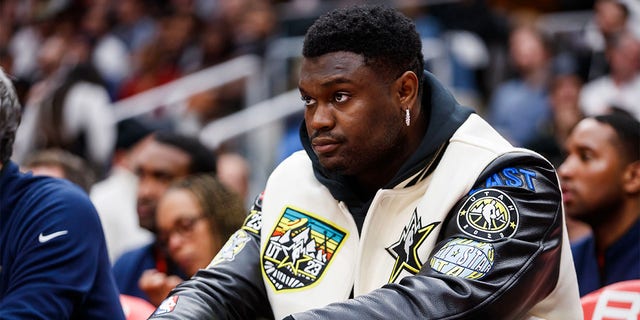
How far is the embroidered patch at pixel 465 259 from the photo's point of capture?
263cm

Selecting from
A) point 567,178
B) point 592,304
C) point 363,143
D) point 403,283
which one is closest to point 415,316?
point 403,283

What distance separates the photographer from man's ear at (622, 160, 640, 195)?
4594 millimetres

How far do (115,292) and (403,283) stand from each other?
1236 millimetres

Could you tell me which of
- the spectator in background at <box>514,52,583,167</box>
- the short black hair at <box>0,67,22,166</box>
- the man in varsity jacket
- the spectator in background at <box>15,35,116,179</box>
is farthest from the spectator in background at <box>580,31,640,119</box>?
the short black hair at <box>0,67,22,166</box>

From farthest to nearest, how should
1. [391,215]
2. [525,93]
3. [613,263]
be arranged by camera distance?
1. [525,93]
2. [613,263]
3. [391,215]

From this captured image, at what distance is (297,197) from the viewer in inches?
124

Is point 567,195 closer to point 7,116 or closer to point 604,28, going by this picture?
point 7,116

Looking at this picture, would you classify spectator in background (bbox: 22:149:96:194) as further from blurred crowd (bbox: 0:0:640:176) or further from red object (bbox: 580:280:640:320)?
red object (bbox: 580:280:640:320)

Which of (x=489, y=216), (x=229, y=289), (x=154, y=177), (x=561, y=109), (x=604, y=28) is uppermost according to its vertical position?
(x=489, y=216)

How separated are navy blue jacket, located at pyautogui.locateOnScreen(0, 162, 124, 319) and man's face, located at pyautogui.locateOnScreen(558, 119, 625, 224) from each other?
215 centimetres

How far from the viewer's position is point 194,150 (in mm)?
5773

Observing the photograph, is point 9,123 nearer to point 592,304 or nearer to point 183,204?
point 183,204

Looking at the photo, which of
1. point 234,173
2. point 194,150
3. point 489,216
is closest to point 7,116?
point 489,216

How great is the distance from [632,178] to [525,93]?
4.19 m
